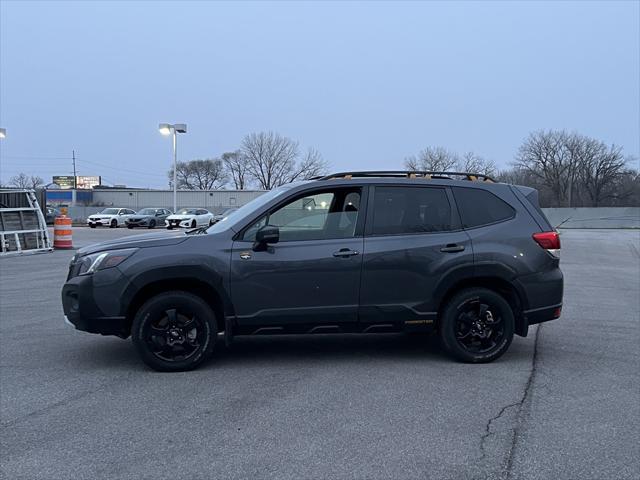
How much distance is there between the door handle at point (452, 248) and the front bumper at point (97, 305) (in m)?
3.11

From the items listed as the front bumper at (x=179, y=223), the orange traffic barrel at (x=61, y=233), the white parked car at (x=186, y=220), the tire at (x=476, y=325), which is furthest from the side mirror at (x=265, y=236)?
the front bumper at (x=179, y=223)

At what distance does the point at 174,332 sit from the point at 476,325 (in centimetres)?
297

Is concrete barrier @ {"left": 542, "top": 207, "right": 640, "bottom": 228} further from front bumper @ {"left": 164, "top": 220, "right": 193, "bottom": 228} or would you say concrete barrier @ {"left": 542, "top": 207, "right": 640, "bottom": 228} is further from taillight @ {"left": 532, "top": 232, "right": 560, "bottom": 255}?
taillight @ {"left": 532, "top": 232, "right": 560, "bottom": 255}

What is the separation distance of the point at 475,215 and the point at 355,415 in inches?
101

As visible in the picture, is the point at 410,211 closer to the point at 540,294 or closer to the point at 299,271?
the point at 299,271

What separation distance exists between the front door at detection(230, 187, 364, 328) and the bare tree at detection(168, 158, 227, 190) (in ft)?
310

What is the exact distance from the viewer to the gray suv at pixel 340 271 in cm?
536

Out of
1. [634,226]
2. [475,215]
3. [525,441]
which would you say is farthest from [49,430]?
[634,226]

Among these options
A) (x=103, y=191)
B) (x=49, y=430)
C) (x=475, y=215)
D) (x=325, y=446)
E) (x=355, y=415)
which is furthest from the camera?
(x=103, y=191)

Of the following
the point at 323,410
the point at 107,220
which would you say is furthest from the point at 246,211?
the point at 107,220

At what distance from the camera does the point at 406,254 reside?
5.62 meters

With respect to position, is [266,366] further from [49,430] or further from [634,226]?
[634,226]

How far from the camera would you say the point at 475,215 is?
5.93 m

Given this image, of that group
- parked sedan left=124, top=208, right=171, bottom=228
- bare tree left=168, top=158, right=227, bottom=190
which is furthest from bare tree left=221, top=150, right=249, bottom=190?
parked sedan left=124, top=208, right=171, bottom=228
